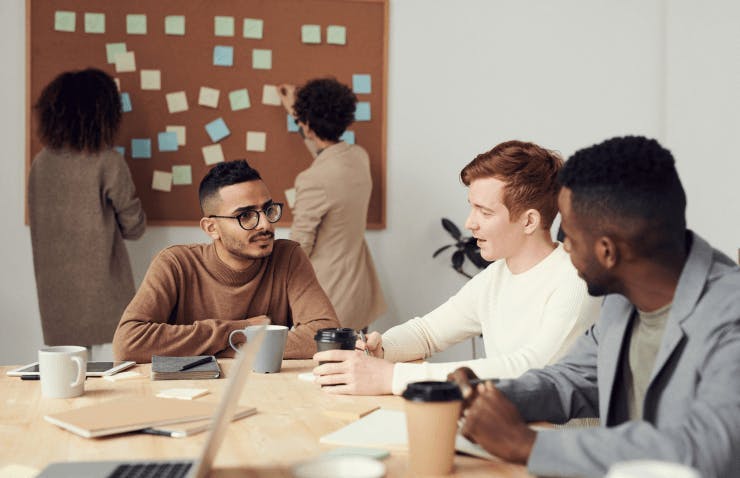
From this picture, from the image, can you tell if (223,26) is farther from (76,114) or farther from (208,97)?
(76,114)

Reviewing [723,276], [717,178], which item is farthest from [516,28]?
[723,276]

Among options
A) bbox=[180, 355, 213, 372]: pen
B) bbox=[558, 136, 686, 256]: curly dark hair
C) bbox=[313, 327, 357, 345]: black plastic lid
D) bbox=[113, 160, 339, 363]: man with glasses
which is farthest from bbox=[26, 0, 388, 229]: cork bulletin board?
bbox=[558, 136, 686, 256]: curly dark hair

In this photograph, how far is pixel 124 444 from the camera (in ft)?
4.08

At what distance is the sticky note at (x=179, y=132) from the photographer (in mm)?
3916

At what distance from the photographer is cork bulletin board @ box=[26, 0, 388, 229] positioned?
150 inches

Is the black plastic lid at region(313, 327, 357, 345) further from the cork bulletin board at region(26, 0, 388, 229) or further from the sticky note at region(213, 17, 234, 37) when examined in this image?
the sticky note at region(213, 17, 234, 37)

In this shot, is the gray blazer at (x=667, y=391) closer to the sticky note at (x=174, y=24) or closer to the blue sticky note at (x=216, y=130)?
the blue sticky note at (x=216, y=130)

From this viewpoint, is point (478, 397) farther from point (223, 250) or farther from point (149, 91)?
point (149, 91)

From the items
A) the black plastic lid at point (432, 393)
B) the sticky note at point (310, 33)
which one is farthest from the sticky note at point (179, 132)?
the black plastic lid at point (432, 393)

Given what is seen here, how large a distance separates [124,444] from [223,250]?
3.86ft

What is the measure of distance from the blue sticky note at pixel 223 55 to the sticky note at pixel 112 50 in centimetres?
43

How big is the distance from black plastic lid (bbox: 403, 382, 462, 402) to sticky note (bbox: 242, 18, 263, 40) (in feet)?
10.4

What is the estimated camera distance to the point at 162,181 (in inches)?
154

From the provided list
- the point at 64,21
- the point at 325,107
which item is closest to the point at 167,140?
the point at 64,21
